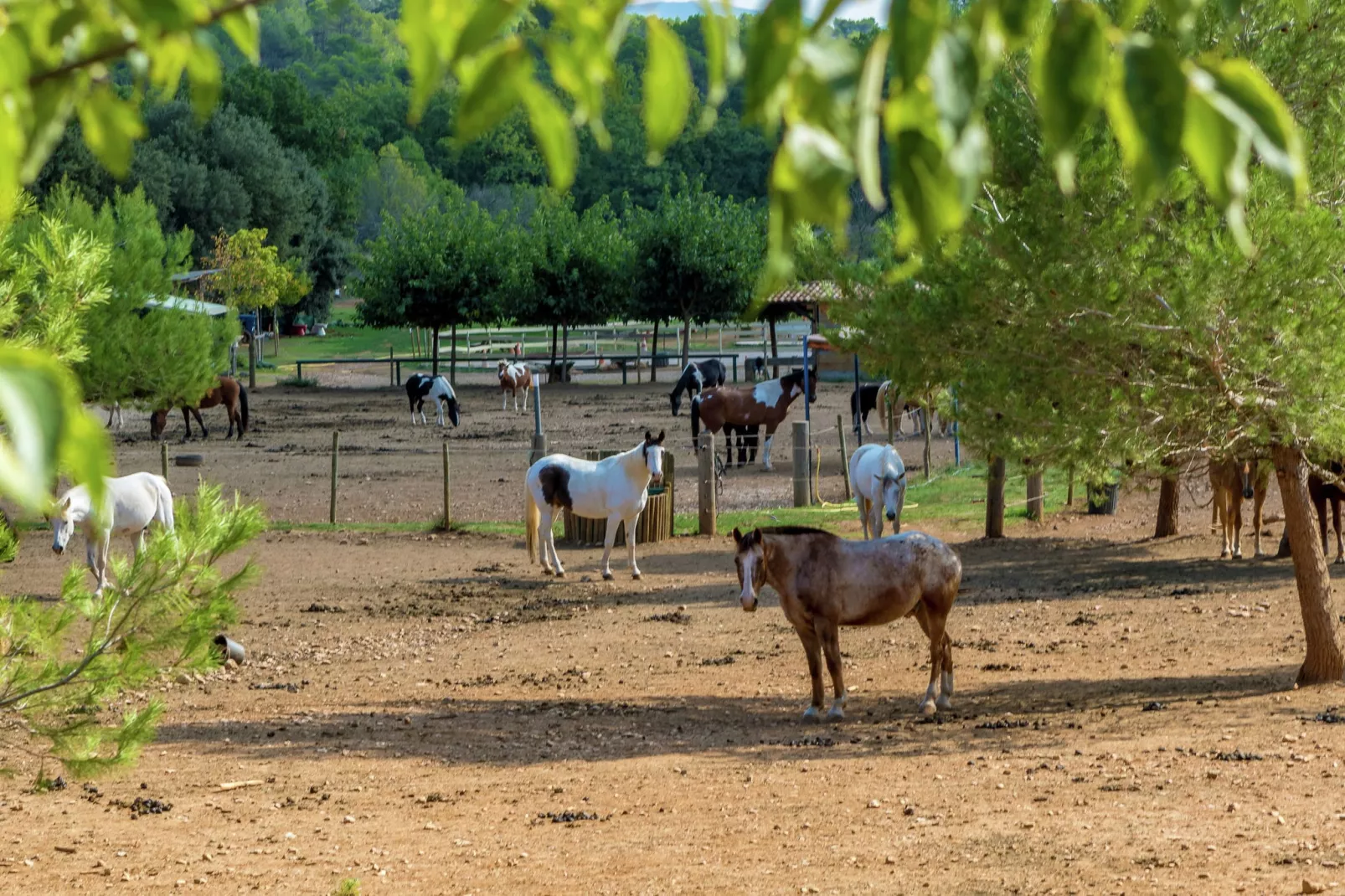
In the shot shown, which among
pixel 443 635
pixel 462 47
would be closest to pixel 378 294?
pixel 443 635

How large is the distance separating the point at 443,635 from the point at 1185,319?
24.3 feet

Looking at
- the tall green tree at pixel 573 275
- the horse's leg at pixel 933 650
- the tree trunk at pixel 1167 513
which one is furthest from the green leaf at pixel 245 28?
the tall green tree at pixel 573 275

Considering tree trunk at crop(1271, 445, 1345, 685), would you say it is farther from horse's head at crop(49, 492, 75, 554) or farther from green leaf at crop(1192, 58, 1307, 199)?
horse's head at crop(49, 492, 75, 554)

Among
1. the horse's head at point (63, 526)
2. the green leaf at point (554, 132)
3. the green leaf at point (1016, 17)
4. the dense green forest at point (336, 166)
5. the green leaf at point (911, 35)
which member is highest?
the dense green forest at point (336, 166)

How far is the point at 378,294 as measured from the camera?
4653cm

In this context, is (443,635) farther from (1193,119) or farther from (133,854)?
(1193,119)

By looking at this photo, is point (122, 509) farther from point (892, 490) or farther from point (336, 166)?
point (336, 166)

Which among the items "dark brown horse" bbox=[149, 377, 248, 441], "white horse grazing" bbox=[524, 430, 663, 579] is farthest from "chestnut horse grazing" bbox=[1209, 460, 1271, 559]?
"dark brown horse" bbox=[149, 377, 248, 441]

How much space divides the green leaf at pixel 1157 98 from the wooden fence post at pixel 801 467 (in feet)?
64.9

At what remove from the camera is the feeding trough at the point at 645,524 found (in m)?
18.8

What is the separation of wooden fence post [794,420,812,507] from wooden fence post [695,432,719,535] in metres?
2.04

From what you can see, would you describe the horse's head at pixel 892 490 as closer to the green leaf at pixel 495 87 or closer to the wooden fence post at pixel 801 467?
the wooden fence post at pixel 801 467

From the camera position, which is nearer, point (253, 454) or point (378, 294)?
point (253, 454)

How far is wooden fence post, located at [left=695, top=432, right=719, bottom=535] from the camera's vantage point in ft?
62.8
